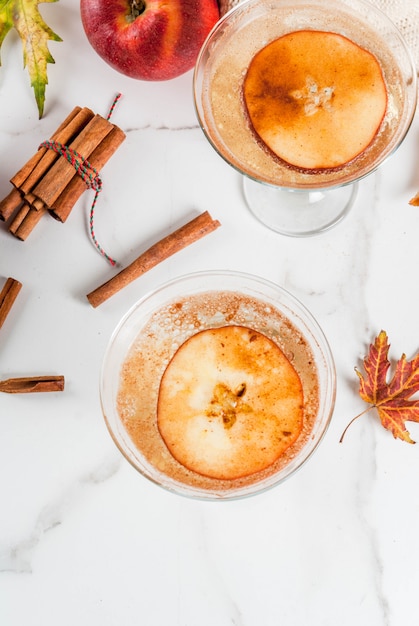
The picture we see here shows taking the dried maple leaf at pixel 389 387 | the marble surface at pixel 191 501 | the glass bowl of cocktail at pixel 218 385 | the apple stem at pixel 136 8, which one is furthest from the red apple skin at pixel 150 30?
the dried maple leaf at pixel 389 387

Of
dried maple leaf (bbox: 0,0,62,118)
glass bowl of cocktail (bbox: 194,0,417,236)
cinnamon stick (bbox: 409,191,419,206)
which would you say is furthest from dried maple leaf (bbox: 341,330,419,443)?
dried maple leaf (bbox: 0,0,62,118)

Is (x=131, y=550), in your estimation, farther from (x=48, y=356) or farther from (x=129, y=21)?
(x=129, y=21)

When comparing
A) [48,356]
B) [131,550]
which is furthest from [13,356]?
[131,550]

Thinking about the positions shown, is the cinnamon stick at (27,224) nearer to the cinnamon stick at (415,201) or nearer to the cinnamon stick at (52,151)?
the cinnamon stick at (52,151)

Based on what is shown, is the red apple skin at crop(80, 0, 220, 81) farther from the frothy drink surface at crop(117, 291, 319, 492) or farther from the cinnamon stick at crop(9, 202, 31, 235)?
the frothy drink surface at crop(117, 291, 319, 492)

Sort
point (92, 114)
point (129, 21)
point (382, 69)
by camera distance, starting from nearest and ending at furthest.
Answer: point (382, 69), point (129, 21), point (92, 114)
